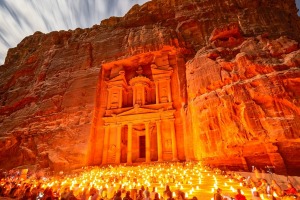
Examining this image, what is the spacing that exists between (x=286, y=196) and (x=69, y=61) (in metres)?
27.4

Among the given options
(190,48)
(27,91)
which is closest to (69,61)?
(27,91)

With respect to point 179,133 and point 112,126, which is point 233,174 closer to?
point 179,133

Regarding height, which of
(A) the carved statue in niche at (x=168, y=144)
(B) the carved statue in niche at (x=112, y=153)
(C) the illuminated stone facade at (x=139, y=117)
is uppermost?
(C) the illuminated stone facade at (x=139, y=117)

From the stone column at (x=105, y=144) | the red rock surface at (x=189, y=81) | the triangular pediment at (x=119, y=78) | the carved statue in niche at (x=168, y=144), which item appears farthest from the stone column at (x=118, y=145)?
the triangular pediment at (x=119, y=78)

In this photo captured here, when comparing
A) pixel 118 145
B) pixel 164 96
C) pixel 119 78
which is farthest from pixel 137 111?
pixel 119 78

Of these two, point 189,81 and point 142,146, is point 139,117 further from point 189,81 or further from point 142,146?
point 189,81

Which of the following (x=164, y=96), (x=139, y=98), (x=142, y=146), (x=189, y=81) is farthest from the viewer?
(x=142, y=146)

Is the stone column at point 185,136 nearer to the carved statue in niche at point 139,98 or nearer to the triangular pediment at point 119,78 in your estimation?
the carved statue in niche at point 139,98

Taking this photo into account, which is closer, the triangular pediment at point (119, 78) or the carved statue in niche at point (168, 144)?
the carved statue in niche at point (168, 144)

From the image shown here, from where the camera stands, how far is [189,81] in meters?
17.8

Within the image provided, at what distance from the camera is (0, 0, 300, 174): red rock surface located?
12219 mm

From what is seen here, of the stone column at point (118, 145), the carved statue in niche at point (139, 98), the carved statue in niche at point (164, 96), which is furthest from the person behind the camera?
the carved statue in niche at point (139, 98)

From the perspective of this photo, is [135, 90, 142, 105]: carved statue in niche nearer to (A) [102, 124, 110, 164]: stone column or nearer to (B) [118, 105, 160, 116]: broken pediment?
(B) [118, 105, 160, 116]: broken pediment

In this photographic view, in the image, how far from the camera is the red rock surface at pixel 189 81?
12.2 m
